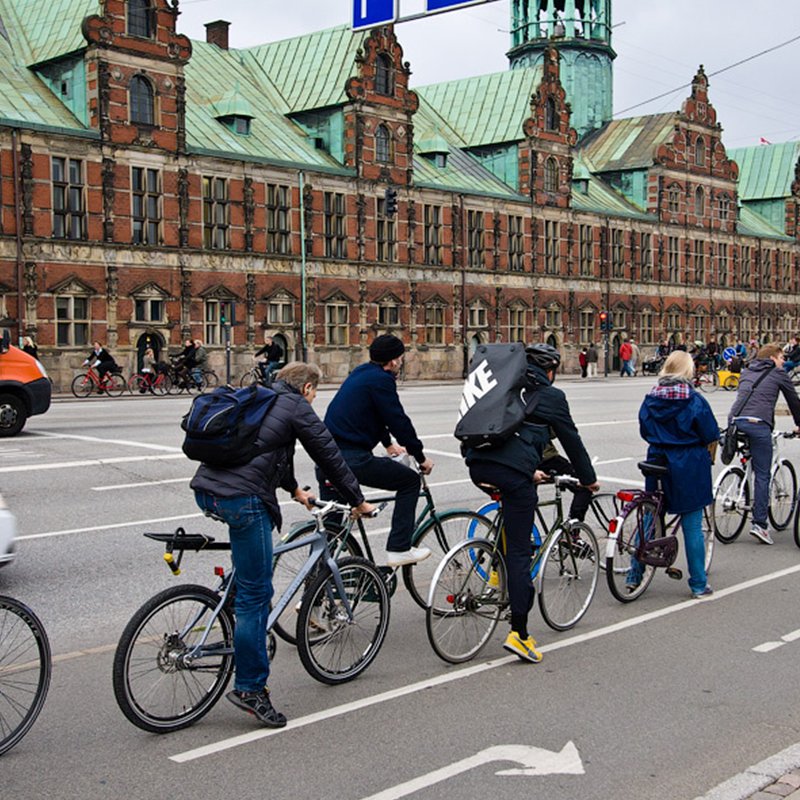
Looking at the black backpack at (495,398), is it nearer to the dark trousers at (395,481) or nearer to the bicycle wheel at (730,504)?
the dark trousers at (395,481)

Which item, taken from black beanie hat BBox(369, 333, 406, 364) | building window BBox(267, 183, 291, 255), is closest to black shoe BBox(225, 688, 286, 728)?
black beanie hat BBox(369, 333, 406, 364)

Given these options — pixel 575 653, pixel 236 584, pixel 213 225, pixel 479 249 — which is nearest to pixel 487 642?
pixel 575 653

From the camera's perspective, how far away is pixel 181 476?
1505 cm

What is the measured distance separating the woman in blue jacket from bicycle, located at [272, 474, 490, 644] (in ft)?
5.44

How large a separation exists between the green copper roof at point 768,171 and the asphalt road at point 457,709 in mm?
76791

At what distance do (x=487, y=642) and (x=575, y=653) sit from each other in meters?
0.57

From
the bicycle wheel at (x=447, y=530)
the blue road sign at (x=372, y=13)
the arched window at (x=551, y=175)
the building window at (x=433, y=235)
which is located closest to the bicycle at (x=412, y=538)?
the bicycle wheel at (x=447, y=530)

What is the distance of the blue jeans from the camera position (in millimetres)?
5660

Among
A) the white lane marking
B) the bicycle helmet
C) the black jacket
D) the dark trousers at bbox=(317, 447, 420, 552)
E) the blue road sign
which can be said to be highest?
the blue road sign

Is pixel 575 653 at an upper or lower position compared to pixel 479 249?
lower

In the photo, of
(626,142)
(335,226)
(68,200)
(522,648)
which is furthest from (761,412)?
(626,142)

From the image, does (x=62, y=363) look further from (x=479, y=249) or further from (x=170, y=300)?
(x=479, y=249)

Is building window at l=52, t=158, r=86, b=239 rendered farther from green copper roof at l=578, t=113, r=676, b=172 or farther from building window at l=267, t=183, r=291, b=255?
green copper roof at l=578, t=113, r=676, b=172

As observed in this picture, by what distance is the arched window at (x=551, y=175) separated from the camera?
5859 centimetres
